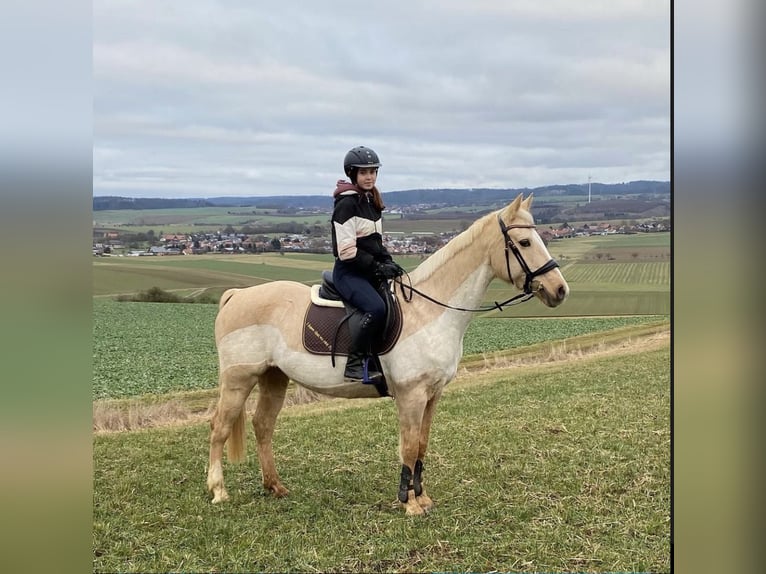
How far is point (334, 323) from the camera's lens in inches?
175

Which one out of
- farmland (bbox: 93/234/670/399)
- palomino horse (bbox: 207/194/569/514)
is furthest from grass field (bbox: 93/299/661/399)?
palomino horse (bbox: 207/194/569/514)

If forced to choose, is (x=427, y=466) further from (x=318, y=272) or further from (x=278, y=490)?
(x=318, y=272)

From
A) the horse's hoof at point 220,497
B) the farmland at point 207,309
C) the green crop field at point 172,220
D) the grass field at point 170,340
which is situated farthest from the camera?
the farmland at point 207,309

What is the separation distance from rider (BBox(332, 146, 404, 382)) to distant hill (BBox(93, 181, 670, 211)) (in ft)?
4.13

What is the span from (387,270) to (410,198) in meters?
2.44

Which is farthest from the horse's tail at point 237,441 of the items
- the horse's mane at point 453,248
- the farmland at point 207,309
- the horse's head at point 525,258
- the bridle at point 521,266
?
the farmland at point 207,309

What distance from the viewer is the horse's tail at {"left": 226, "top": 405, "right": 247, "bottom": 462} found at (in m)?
4.90

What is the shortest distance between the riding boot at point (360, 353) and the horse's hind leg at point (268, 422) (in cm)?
83

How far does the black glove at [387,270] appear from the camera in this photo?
4.29m

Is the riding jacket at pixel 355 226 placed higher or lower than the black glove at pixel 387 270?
higher

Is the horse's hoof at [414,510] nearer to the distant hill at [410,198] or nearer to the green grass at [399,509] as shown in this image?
the green grass at [399,509]

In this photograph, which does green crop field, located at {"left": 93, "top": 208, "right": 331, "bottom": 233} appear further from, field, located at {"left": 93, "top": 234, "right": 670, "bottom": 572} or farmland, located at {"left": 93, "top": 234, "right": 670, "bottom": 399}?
Answer: field, located at {"left": 93, "top": 234, "right": 670, "bottom": 572}
